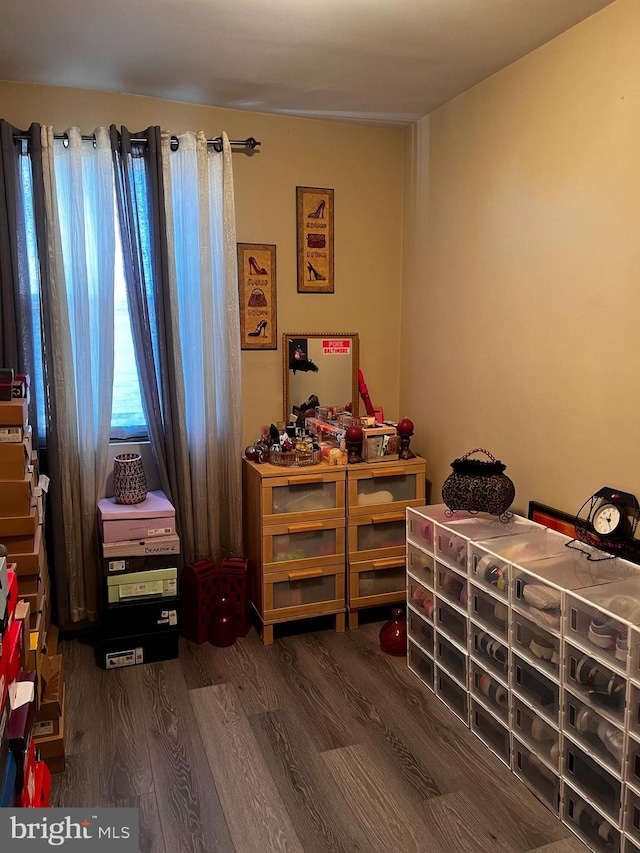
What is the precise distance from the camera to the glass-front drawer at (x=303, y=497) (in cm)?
298

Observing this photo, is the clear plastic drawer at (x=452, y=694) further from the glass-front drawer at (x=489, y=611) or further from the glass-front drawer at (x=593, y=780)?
the glass-front drawer at (x=593, y=780)

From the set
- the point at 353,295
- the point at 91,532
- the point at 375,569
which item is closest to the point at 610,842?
the point at 375,569

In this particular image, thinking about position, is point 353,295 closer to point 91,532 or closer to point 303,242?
point 303,242

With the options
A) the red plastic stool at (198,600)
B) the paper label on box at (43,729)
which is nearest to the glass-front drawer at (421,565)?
the red plastic stool at (198,600)

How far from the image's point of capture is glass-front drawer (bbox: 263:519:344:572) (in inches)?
118

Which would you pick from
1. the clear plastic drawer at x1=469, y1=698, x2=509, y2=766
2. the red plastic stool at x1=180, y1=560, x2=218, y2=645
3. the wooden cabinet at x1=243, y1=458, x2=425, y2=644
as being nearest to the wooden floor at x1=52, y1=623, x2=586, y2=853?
the clear plastic drawer at x1=469, y1=698, x2=509, y2=766

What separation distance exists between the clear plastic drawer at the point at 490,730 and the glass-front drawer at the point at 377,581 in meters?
0.90

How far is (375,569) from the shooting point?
3188 millimetres

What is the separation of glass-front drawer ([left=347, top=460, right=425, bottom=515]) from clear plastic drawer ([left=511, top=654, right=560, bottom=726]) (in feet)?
3.75

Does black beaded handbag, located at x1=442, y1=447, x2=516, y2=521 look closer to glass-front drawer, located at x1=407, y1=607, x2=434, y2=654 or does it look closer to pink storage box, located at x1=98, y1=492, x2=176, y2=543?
glass-front drawer, located at x1=407, y1=607, x2=434, y2=654

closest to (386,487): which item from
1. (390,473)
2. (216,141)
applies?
(390,473)

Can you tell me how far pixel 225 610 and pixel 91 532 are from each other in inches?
28.0

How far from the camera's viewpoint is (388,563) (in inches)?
125

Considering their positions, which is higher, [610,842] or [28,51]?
[28,51]
